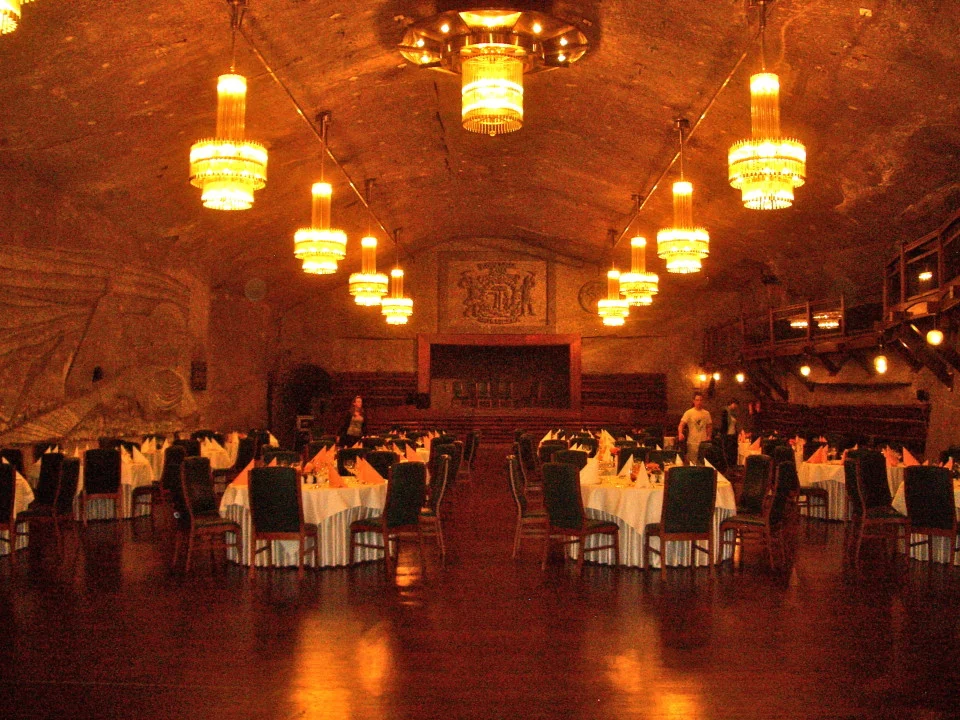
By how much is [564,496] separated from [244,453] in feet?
22.1

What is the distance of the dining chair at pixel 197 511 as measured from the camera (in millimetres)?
7992

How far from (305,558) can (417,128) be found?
27.7ft

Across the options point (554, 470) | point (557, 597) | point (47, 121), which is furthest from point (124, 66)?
point (557, 597)

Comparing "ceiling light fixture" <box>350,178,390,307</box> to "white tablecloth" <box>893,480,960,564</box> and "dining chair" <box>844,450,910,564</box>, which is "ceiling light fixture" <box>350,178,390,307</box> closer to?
"dining chair" <box>844,450,910,564</box>

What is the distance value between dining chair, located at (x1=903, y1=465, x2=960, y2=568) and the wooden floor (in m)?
0.31

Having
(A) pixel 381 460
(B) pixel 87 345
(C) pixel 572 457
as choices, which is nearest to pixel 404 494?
(A) pixel 381 460

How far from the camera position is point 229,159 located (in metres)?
6.74

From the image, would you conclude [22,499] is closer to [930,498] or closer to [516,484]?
[516,484]

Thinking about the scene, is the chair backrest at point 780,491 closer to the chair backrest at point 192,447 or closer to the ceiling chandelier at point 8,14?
the ceiling chandelier at point 8,14

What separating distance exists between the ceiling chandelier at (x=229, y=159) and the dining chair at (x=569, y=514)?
10.9 feet

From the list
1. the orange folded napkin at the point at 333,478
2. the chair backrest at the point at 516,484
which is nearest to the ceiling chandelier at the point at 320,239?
the orange folded napkin at the point at 333,478

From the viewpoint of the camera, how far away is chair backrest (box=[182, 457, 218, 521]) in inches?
318

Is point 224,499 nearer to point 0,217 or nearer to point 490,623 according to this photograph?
point 490,623

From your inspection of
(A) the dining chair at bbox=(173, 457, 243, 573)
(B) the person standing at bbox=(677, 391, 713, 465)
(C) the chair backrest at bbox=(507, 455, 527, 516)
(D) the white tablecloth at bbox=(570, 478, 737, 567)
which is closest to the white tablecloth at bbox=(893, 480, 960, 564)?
(D) the white tablecloth at bbox=(570, 478, 737, 567)
